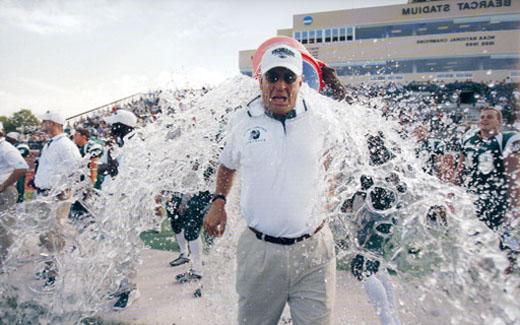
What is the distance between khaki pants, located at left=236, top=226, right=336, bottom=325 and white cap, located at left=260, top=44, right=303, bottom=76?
3.16 feet

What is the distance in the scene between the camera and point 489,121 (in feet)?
15.4

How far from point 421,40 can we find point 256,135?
50.1m

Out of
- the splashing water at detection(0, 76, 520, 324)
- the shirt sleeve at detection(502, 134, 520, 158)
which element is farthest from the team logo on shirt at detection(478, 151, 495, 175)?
the splashing water at detection(0, 76, 520, 324)

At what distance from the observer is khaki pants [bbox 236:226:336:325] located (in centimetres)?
226

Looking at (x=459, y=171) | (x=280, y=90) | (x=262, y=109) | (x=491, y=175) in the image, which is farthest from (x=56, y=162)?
(x=491, y=175)

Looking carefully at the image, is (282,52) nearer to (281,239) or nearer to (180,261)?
(281,239)

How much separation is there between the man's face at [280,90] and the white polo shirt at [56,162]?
3.53 meters

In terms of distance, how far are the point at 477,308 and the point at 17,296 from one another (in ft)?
14.2

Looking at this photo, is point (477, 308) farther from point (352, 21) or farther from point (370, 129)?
point (352, 21)

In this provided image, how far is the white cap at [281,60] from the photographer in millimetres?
2350

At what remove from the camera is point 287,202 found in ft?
7.45

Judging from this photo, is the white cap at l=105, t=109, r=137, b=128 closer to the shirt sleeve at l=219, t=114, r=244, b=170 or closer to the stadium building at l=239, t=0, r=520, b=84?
the shirt sleeve at l=219, t=114, r=244, b=170

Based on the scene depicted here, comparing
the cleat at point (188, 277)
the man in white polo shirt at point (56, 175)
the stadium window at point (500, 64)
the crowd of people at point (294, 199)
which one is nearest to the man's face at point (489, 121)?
the crowd of people at point (294, 199)

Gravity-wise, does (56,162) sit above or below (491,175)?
above
